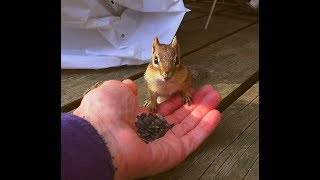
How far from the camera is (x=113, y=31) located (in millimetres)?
1360

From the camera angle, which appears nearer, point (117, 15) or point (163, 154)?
point (163, 154)

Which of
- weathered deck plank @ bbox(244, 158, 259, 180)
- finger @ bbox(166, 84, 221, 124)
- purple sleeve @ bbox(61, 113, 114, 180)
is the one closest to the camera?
purple sleeve @ bbox(61, 113, 114, 180)

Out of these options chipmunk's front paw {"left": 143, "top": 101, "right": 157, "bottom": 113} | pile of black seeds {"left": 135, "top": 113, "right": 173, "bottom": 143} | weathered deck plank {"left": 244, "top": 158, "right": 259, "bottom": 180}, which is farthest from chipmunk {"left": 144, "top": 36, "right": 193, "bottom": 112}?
weathered deck plank {"left": 244, "top": 158, "right": 259, "bottom": 180}

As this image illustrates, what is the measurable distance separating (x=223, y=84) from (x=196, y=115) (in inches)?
→ 13.9

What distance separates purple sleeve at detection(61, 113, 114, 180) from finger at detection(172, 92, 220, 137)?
226 mm

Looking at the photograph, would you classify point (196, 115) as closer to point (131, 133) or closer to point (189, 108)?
point (189, 108)

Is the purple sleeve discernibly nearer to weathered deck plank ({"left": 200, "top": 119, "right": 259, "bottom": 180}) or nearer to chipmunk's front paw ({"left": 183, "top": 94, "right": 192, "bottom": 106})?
weathered deck plank ({"left": 200, "top": 119, "right": 259, "bottom": 180})

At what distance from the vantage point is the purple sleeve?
1.88 feet

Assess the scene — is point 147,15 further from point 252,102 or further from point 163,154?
point 163,154

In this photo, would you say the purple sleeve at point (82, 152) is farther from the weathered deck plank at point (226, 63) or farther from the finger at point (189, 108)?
the weathered deck plank at point (226, 63)

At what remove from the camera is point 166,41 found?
4.62 feet

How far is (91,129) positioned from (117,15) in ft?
2.71
